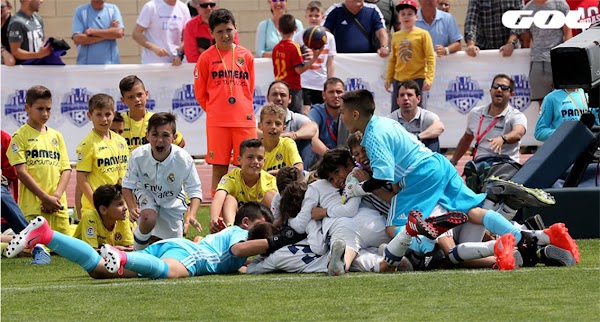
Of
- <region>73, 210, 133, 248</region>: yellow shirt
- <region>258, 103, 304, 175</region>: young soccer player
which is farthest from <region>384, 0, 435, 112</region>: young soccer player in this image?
<region>73, 210, 133, 248</region>: yellow shirt

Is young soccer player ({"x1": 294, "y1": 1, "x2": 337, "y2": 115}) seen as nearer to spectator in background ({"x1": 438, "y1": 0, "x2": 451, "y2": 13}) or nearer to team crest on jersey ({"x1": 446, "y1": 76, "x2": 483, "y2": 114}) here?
team crest on jersey ({"x1": 446, "y1": 76, "x2": 483, "y2": 114})

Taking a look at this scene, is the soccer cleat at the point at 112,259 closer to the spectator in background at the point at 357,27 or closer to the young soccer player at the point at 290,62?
the young soccer player at the point at 290,62

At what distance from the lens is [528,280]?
26.1ft

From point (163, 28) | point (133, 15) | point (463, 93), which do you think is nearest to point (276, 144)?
point (163, 28)

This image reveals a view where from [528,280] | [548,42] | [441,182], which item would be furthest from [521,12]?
[528,280]

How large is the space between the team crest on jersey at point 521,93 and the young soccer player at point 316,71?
283 centimetres

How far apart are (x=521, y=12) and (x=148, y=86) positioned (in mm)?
5148

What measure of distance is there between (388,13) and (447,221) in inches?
349

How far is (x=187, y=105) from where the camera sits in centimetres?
1655

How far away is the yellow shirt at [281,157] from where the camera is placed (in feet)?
38.6

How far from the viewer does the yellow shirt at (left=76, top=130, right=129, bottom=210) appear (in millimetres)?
11719

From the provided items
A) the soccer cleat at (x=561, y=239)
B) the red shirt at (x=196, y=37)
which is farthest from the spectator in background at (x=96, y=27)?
the soccer cleat at (x=561, y=239)

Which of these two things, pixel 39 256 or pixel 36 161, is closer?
pixel 39 256

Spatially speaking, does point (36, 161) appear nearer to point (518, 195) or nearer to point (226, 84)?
point (226, 84)
